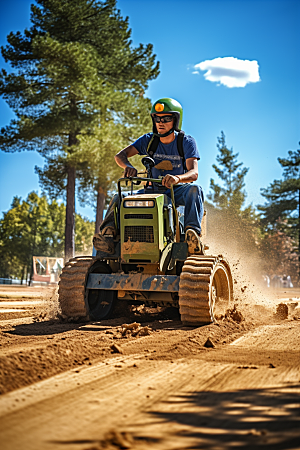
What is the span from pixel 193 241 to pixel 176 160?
5.22 feet

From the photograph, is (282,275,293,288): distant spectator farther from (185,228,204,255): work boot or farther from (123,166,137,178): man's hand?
(123,166,137,178): man's hand

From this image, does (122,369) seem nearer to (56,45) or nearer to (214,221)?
(214,221)

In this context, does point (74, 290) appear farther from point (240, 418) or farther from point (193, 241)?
point (240, 418)

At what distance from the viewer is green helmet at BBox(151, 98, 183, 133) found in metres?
7.63

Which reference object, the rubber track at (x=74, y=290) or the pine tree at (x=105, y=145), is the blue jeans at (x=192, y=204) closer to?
the rubber track at (x=74, y=290)

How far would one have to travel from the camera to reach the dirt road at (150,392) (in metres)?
2.43

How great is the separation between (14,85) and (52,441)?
23500 mm

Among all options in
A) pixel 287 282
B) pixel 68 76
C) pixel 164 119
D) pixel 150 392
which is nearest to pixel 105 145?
pixel 68 76

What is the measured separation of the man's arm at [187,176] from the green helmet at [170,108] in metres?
0.70

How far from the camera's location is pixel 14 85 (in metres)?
23.5

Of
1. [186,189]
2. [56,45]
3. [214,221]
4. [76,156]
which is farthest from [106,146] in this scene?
[186,189]

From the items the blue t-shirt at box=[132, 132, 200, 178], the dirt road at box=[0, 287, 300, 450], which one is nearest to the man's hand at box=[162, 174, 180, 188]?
the blue t-shirt at box=[132, 132, 200, 178]

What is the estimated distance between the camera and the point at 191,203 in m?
7.10

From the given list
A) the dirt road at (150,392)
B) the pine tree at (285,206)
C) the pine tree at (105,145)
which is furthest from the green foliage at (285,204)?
the dirt road at (150,392)
